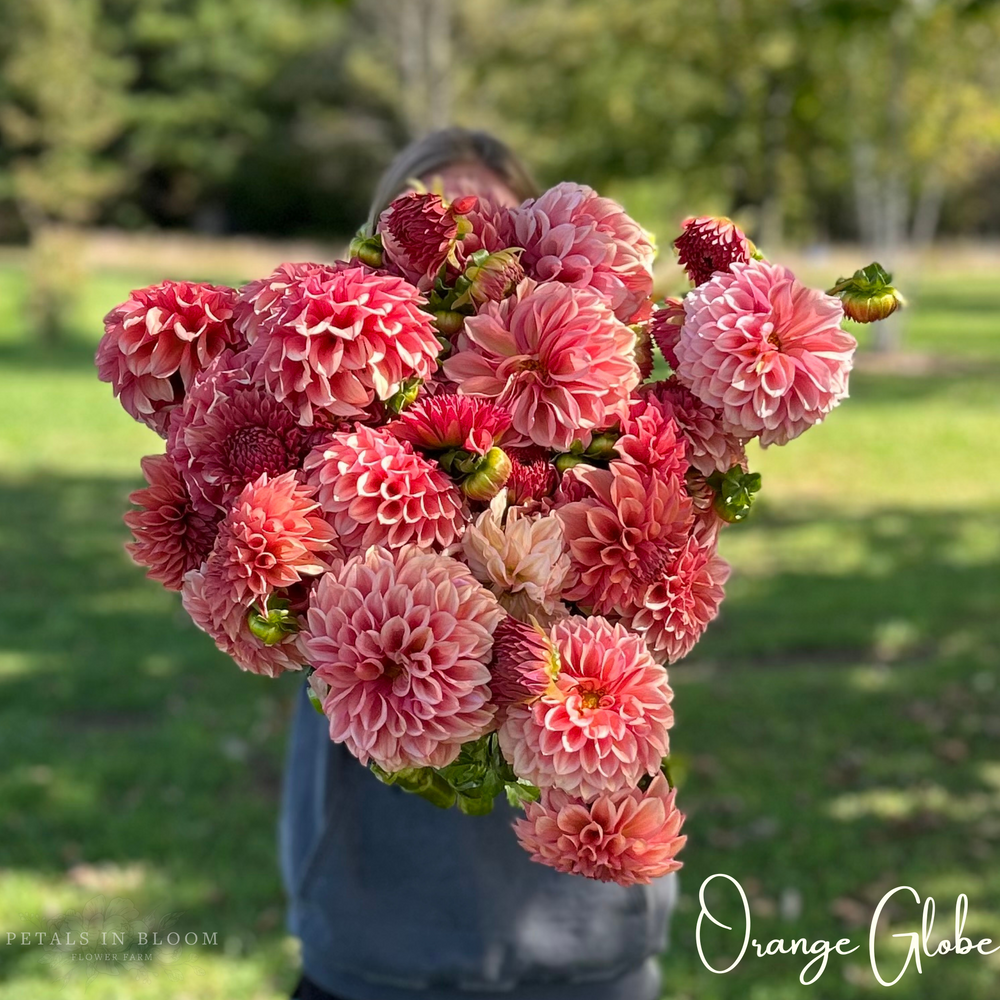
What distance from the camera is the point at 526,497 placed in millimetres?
1329

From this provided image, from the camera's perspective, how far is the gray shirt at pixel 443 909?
78.0 inches

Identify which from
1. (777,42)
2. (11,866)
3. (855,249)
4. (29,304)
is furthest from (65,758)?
(855,249)

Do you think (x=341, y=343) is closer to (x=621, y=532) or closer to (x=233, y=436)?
(x=233, y=436)

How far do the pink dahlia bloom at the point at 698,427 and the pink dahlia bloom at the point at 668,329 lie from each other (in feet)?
0.11

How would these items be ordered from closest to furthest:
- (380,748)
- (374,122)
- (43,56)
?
(380,748)
(43,56)
(374,122)

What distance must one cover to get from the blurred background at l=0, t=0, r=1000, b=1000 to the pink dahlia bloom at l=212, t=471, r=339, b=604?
34.0 inches

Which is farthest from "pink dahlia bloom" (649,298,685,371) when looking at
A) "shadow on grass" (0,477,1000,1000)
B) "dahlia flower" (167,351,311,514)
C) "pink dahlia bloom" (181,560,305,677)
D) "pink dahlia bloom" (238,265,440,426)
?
"shadow on grass" (0,477,1000,1000)

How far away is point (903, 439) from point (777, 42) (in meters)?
4.34

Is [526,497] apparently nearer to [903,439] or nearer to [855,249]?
[903,439]

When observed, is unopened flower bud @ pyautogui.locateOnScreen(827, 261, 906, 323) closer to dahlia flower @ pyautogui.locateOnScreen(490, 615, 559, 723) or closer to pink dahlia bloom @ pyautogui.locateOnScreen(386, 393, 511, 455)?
pink dahlia bloom @ pyautogui.locateOnScreen(386, 393, 511, 455)

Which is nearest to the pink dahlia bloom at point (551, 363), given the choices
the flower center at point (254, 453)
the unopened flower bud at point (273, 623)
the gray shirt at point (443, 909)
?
the flower center at point (254, 453)

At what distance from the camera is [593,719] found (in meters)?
1.22

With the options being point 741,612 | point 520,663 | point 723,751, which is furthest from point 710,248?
point 741,612

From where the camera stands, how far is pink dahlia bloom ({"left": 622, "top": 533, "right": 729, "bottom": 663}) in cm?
131
